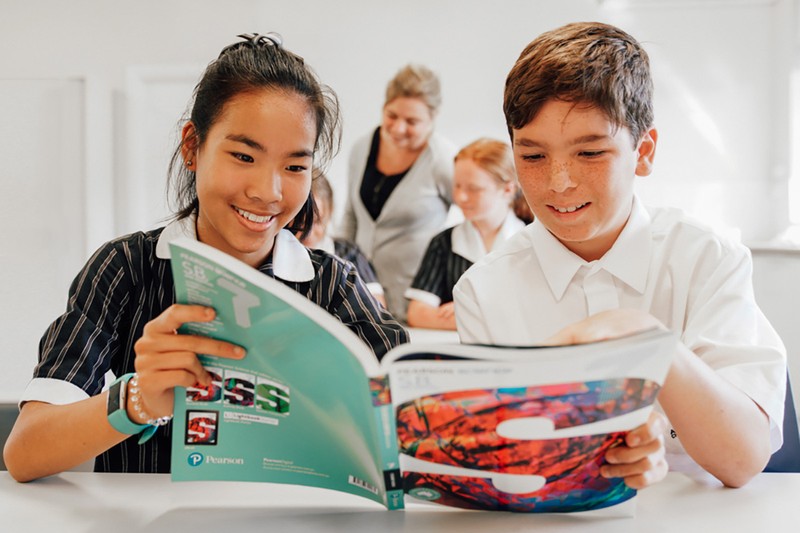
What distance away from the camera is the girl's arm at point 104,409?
757 millimetres

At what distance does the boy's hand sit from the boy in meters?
0.10

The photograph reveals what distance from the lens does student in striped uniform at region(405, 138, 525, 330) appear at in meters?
2.83

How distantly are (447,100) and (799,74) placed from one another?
1668mm

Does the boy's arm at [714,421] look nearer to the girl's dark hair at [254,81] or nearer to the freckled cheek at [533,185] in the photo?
the freckled cheek at [533,185]

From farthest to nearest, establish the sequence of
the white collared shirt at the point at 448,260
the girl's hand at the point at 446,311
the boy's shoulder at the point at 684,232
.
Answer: the white collared shirt at the point at 448,260 < the girl's hand at the point at 446,311 < the boy's shoulder at the point at 684,232

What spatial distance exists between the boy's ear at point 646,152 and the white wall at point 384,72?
9.27ft

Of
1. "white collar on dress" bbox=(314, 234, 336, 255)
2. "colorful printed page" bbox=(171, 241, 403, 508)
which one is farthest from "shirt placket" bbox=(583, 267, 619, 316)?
"white collar on dress" bbox=(314, 234, 336, 255)

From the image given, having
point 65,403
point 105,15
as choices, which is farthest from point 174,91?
point 65,403

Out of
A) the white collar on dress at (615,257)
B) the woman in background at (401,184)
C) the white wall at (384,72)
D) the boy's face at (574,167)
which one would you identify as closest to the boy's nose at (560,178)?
the boy's face at (574,167)

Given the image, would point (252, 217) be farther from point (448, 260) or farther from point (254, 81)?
point (448, 260)

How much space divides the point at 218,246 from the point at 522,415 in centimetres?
61

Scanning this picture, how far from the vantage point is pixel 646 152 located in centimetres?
119

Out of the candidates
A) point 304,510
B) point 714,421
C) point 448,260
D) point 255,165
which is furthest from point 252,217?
point 448,260

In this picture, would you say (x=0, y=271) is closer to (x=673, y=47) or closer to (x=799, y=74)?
(x=673, y=47)
